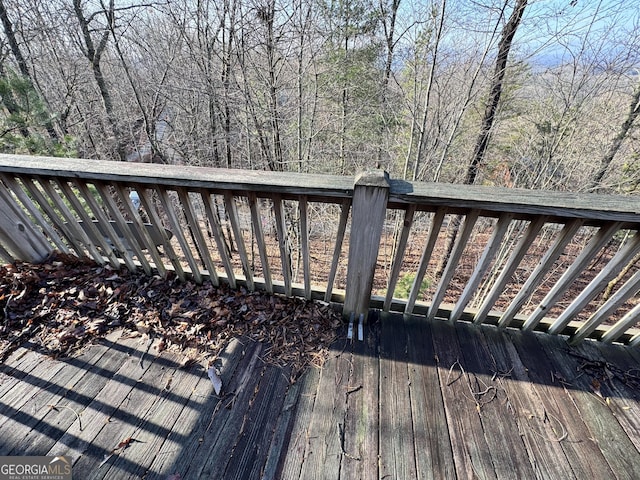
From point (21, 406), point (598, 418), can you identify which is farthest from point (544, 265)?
point (21, 406)

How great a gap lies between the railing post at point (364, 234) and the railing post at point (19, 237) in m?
2.22

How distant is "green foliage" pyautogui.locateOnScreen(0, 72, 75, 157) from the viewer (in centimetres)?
335

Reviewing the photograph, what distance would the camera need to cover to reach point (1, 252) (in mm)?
1974

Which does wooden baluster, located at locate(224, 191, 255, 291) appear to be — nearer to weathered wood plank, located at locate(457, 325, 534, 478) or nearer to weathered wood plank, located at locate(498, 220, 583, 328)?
weathered wood plank, located at locate(457, 325, 534, 478)

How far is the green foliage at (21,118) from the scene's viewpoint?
11.0 feet

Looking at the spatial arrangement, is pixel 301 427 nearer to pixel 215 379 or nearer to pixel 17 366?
pixel 215 379

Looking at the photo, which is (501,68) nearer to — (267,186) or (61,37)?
(267,186)

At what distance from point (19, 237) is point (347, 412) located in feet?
8.09

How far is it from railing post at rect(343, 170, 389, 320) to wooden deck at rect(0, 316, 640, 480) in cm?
28

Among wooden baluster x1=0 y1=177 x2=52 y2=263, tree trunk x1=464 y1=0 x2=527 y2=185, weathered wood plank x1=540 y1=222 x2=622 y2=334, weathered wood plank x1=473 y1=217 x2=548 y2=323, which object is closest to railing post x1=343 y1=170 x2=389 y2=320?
weathered wood plank x1=473 y1=217 x2=548 y2=323

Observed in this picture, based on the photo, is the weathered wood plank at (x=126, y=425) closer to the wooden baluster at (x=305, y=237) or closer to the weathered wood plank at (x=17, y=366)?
the weathered wood plank at (x=17, y=366)

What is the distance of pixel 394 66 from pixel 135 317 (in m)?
6.62

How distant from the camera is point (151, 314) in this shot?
6.07ft

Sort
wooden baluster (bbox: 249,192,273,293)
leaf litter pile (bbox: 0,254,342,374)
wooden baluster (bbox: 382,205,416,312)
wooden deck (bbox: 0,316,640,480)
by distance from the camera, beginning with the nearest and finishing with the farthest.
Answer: wooden deck (bbox: 0,316,640,480) < wooden baluster (bbox: 382,205,416,312) < wooden baluster (bbox: 249,192,273,293) < leaf litter pile (bbox: 0,254,342,374)
